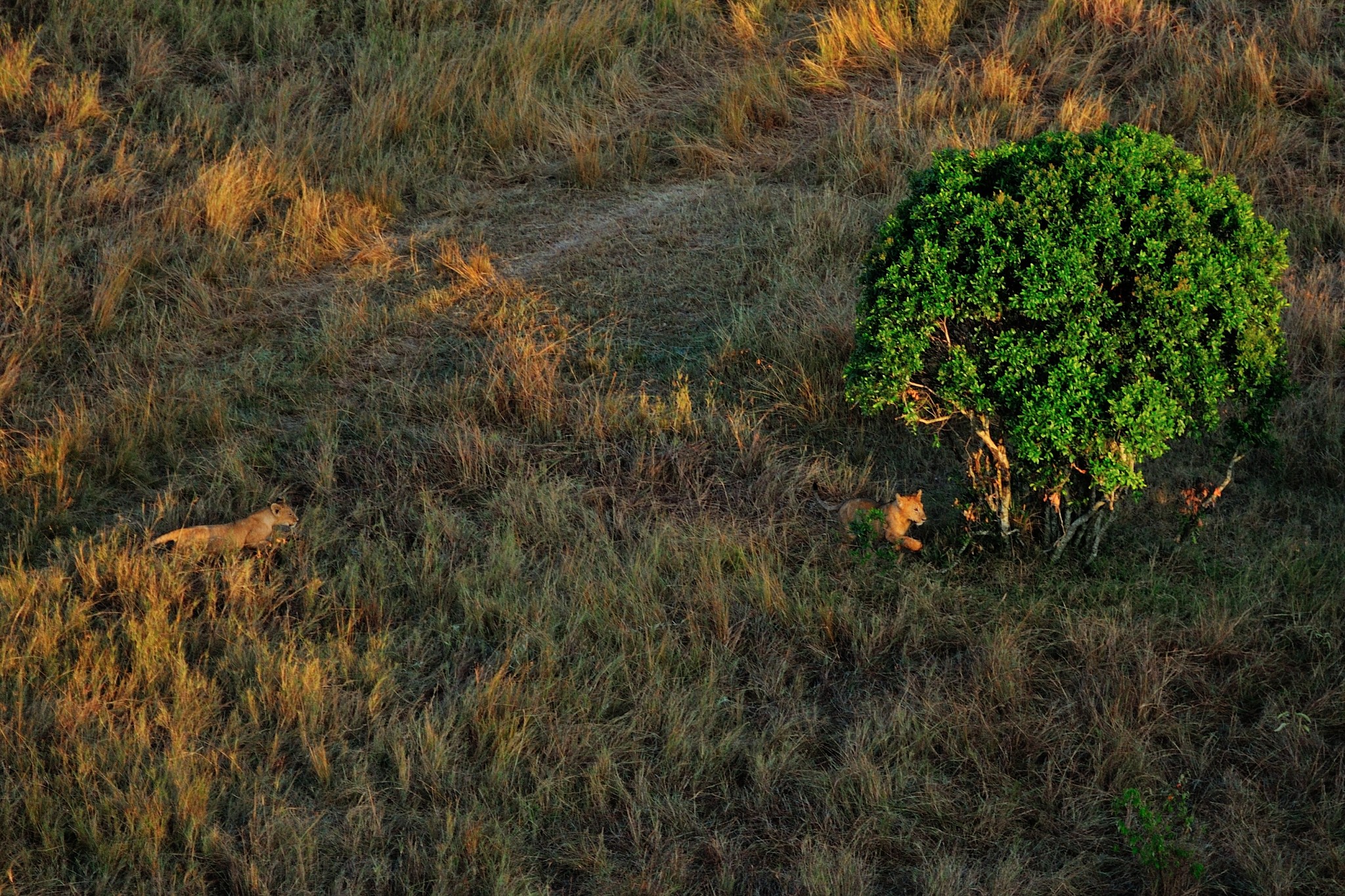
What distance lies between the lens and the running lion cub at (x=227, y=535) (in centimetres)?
496

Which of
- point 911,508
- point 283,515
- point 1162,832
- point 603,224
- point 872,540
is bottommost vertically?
point 1162,832

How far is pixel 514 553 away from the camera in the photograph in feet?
16.5

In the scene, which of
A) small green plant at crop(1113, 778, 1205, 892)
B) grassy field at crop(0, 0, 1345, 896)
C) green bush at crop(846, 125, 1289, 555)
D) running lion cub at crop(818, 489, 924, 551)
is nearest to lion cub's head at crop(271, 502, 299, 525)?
grassy field at crop(0, 0, 1345, 896)

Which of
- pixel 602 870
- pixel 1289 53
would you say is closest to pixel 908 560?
pixel 602 870

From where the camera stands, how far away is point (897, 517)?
502 cm

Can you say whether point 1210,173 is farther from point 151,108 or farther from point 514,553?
point 151,108

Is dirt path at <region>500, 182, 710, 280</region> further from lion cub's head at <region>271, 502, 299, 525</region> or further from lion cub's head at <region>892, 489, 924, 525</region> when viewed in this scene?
lion cub's head at <region>892, 489, 924, 525</region>

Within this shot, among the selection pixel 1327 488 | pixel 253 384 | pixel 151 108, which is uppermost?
pixel 151 108

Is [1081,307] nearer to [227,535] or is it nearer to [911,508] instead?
[911,508]

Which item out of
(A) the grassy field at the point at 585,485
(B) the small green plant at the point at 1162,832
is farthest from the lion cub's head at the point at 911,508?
(B) the small green plant at the point at 1162,832

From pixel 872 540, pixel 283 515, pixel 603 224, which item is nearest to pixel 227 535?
pixel 283 515

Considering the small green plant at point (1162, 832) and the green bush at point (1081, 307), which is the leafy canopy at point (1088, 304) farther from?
the small green plant at point (1162, 832)

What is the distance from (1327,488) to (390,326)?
4625 mm

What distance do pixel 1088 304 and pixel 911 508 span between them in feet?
3.43
